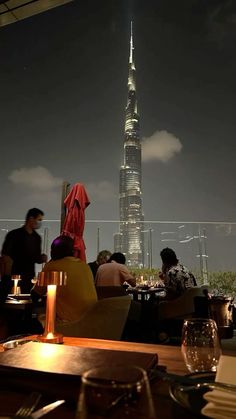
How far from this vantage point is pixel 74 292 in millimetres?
2209

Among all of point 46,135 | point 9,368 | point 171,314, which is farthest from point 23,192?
point 9,368

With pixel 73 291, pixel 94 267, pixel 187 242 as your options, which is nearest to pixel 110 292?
pixel 73 291

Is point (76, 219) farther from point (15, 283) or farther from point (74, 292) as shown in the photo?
point (74, 292)

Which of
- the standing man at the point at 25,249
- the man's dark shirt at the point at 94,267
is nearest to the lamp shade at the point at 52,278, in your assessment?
the standing man at the point at 25,249

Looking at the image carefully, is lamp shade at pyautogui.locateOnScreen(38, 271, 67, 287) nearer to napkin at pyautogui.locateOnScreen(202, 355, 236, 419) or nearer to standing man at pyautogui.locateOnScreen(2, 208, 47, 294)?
napkin at pyautogui.locateOnScreen(202, 355, 236, 419)

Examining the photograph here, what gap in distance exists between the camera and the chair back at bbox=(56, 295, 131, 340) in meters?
1.93

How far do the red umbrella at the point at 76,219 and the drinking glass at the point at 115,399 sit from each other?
3768mm

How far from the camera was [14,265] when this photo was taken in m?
3.62

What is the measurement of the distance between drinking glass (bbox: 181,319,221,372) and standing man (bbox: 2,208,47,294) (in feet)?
10.0

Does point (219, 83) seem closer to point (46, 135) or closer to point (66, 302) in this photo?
point (46, 135)

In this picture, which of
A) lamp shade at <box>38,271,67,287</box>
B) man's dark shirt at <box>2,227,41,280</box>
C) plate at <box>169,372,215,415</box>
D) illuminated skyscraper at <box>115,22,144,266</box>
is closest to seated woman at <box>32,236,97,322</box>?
lamp shade at <box>38,271,67,287</box>

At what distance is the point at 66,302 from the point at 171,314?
6.73 feet

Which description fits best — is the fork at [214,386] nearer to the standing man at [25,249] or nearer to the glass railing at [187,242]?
the standing man at [25,249]

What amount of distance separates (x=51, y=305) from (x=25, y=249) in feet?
8.66
